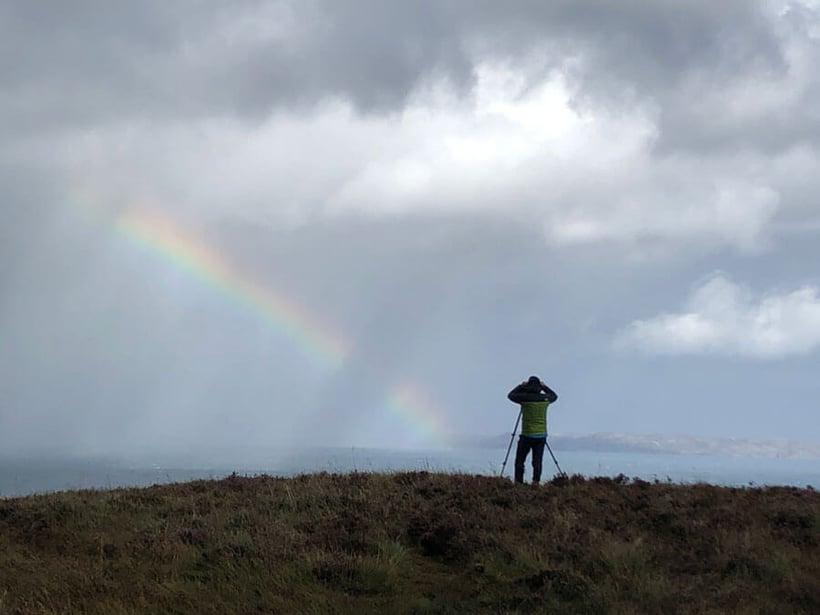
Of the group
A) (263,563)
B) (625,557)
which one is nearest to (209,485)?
(263,563)

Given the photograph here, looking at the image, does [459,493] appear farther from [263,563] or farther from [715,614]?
[715,614]

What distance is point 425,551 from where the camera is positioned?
11.3 metres

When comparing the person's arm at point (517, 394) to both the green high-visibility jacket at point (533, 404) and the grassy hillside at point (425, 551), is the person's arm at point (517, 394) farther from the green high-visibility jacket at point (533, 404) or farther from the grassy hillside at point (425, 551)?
the grassy hillside at point (425, 551)

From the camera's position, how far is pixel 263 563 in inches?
407

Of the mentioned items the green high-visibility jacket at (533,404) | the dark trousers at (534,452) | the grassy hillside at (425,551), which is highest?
the green high-visibility jacket at (533,404)

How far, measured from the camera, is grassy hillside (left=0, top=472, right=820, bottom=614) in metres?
9.05

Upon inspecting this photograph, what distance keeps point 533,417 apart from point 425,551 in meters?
7.06

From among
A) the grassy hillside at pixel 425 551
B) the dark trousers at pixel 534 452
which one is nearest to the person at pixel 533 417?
the dark trousers at pixel 534 452

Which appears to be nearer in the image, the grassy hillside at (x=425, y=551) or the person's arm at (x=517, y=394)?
the grassy hillside at (x=425, y=551)

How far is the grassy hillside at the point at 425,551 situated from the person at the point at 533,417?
259 cm

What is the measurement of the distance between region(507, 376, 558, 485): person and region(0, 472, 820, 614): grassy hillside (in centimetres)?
259

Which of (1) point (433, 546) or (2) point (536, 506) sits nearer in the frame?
(1) point (433, 546)

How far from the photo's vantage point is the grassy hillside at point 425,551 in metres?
9.05

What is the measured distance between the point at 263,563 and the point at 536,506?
500 cm
